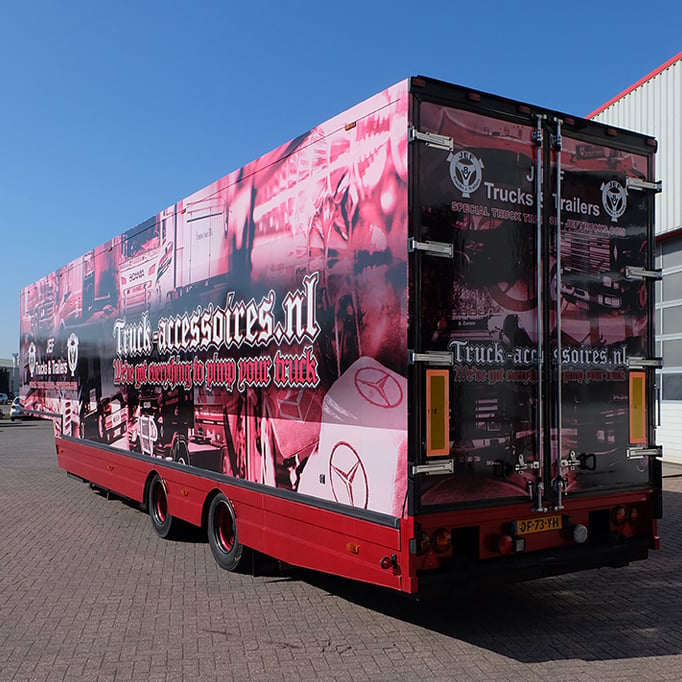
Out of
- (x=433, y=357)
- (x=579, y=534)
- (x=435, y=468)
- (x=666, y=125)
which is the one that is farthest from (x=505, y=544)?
(x=666, y=125)

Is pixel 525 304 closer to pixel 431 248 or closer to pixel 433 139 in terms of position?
pixel 431 248

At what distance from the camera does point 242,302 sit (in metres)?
6.66

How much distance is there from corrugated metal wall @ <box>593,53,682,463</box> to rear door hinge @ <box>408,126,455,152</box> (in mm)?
11434

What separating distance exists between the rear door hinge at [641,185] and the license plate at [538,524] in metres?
2.62

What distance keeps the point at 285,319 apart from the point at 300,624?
2.28 metres

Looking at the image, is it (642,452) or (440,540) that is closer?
(440,540)

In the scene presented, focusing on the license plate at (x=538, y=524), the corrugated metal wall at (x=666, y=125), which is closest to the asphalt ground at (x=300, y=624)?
the license plate at (x=538, y=524)

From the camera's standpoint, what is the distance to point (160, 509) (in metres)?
8.62

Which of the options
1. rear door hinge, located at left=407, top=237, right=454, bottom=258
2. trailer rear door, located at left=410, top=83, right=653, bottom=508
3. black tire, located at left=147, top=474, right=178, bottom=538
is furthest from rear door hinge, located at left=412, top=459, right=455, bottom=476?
black tire, located at left=147, top=474, right=178, bottom=538

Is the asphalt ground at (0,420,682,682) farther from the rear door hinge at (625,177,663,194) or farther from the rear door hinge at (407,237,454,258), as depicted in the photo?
the rear door hinge at (625,177,663,194)

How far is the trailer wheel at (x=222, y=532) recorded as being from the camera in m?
6.94

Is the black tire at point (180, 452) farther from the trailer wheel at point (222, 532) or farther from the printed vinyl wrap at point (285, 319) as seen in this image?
the trailer wheel at point (222, 532)

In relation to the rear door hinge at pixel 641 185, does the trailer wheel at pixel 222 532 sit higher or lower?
lower

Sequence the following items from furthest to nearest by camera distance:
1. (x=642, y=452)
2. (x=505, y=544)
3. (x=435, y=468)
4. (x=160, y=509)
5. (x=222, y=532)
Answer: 1. (x=160, y=509)
2. (x=222, y=532)
3. (x=642, y=452)
4. (x=505, y=544)
5. (x=435, y=468)
